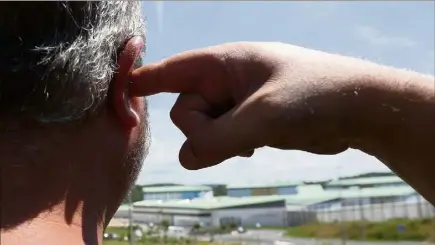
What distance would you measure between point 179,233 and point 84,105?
22.8 meters

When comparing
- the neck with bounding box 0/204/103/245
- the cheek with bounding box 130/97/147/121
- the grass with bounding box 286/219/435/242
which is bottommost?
the grass with bounding box 286/219/435/242

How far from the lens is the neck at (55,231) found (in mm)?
885

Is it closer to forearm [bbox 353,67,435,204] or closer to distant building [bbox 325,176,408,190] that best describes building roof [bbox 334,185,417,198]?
distant building [bbox 325,176,408,190]

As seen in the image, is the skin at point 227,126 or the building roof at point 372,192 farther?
the building roof at point 372,192

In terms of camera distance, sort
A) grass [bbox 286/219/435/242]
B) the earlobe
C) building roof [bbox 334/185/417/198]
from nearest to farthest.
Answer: the earlobe → building roof [bbox 334/185/417/198] → grass [bbox 286/219/435/242]

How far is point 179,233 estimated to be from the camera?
920 inches

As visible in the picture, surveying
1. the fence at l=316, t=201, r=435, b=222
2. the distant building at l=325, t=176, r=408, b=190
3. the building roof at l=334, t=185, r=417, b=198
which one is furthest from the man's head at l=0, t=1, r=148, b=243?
the fence at l=316, t=201, r=435, b=222

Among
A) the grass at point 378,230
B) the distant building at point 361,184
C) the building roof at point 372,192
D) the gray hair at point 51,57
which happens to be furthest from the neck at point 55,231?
the grass at point 378,230

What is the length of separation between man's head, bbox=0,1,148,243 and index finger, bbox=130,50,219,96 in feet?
0.18

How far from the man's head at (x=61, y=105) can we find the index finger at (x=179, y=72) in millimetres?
55

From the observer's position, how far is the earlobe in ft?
3.49

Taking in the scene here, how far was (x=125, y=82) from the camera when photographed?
1073mm

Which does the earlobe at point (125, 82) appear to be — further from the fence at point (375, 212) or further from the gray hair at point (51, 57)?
the fence at point (375, 212)

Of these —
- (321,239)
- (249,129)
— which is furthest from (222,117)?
(321,239)
